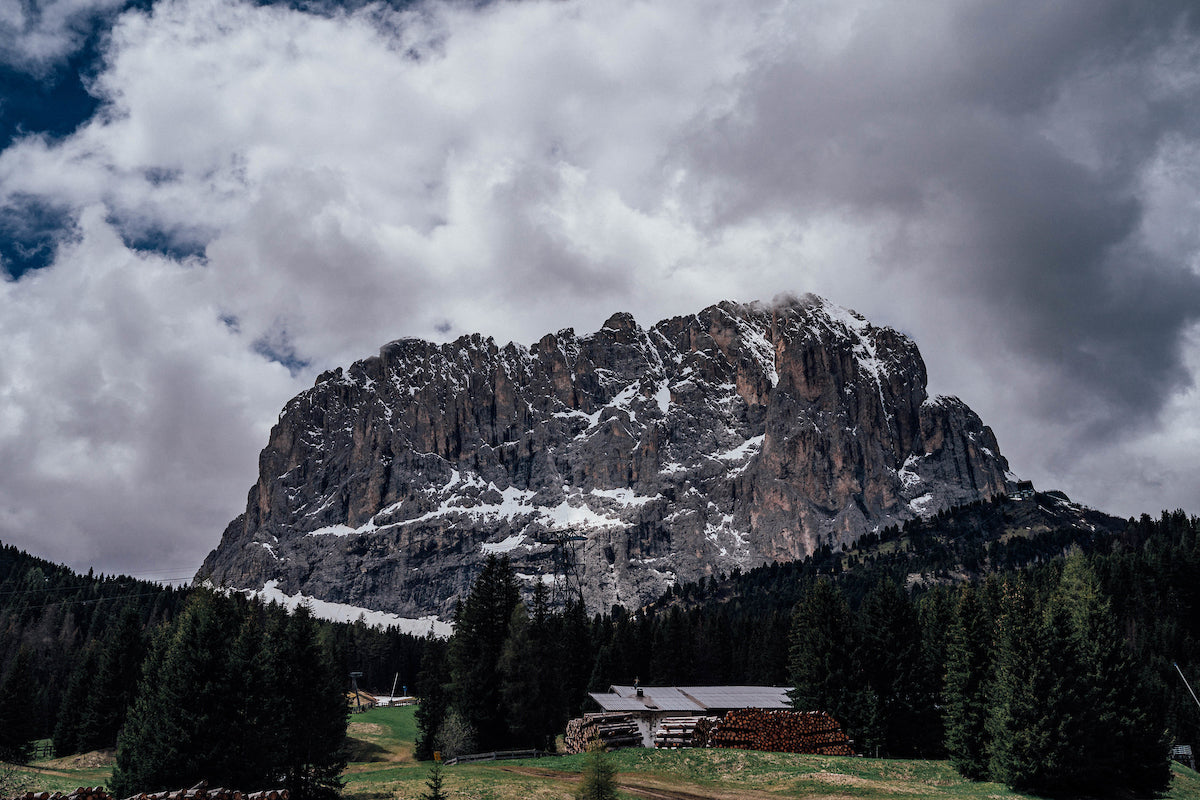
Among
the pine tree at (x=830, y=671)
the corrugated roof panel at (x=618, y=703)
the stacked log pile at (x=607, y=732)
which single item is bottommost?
the stacked log pile at (x=607, y=732)

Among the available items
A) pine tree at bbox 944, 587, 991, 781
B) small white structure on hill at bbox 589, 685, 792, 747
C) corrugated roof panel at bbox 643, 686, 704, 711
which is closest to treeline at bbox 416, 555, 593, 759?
small white structure on hill at bbox 589, 685, 792, 747

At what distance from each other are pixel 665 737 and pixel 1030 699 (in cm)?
2412

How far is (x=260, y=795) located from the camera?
26969 mm

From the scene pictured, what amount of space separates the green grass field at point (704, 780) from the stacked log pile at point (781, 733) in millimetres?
5216

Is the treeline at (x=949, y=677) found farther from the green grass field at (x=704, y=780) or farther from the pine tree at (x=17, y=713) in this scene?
the pine tree at (x=17, y=713)

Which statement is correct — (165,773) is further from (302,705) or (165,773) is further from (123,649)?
(123,649)

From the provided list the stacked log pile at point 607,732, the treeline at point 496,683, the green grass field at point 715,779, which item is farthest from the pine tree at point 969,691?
the treeline at point 496,683

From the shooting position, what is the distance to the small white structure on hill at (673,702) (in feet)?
186

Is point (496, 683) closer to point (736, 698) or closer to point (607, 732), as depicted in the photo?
point (607, 732)

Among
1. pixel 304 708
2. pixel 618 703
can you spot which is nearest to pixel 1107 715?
pixel 618 703

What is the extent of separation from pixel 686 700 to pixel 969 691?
2040 cm

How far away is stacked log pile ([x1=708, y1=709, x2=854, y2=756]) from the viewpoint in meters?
55.5

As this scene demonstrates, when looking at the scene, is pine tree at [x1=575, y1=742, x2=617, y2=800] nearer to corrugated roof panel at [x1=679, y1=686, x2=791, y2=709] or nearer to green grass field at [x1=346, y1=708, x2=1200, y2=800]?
green grass field at [x1=346, y1=708, x2=1200, y2=800]

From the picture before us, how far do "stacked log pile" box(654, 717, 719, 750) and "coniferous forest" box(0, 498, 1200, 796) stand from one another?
28.1ft
